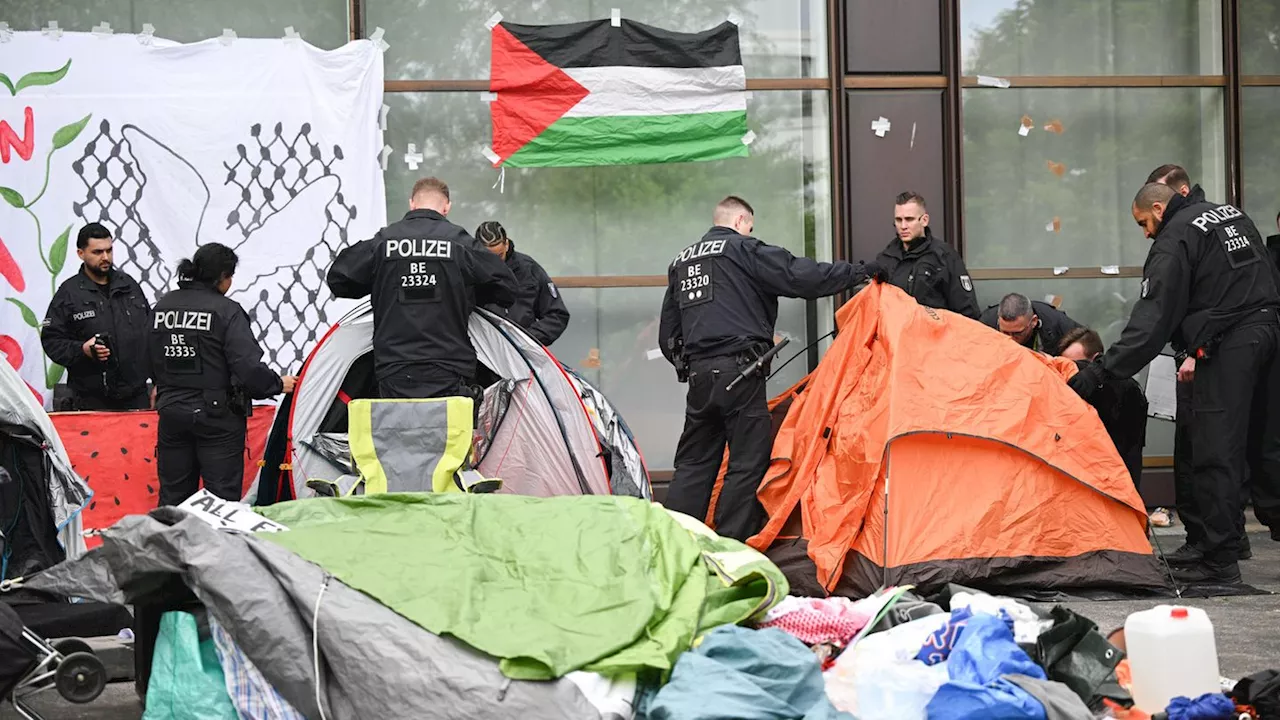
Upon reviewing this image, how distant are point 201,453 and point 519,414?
1675mm

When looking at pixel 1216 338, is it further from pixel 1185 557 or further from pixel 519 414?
pixel 519 414

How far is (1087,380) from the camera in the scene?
695 cm

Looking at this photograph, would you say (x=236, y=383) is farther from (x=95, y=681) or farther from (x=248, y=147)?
(x=95, y=681)

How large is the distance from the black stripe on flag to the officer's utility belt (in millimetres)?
3704

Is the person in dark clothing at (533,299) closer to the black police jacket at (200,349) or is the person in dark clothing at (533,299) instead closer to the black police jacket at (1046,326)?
the black police jacket at (200,349)

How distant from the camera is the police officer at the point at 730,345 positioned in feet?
23.1

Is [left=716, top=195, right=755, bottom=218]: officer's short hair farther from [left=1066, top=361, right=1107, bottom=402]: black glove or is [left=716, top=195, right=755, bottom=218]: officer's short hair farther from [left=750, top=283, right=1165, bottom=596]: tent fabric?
[left=1066, top=361, right=1107, bottom=402]: black glove

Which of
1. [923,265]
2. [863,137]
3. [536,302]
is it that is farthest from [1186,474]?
[536,302]

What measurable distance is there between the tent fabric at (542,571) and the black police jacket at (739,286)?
2.15 metres

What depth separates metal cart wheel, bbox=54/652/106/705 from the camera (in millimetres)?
4117

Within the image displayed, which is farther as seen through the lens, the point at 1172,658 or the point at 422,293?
the point at 422,293

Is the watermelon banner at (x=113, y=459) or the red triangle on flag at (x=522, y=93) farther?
the red triangle on flag at (x=522, y=93)

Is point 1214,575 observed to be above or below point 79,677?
below

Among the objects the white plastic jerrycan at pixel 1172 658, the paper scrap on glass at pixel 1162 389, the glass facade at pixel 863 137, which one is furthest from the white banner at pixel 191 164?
the white plastic jerrycan at pixel 1172 658
